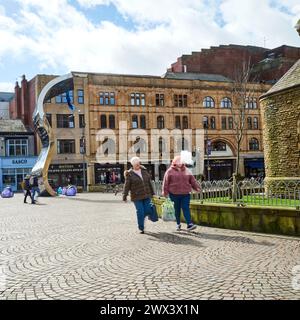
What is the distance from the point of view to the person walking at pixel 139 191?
983 centimetres

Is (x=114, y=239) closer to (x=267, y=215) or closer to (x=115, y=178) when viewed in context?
(x=267, y=215)

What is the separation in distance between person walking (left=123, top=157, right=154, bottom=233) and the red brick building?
164ft

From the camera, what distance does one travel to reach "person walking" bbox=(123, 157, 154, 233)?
32.2ft

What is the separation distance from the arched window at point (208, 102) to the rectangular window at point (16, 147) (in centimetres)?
2298

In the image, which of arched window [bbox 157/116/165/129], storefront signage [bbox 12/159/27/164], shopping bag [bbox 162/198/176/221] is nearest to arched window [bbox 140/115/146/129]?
arched window [bbox 157/116/165/129]

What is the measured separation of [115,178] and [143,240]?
37.4 metres

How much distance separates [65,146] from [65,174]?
3.25 metres

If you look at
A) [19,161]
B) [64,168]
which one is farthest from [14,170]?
[64,168]

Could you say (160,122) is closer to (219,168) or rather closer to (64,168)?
(219,168)

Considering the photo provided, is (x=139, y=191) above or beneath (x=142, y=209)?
above

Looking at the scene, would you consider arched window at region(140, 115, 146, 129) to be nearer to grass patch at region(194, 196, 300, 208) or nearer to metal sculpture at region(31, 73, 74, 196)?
metal sculpture at region(31, 73, 74, 196)

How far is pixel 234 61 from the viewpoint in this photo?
62219mm

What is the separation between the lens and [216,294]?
15.9ft
